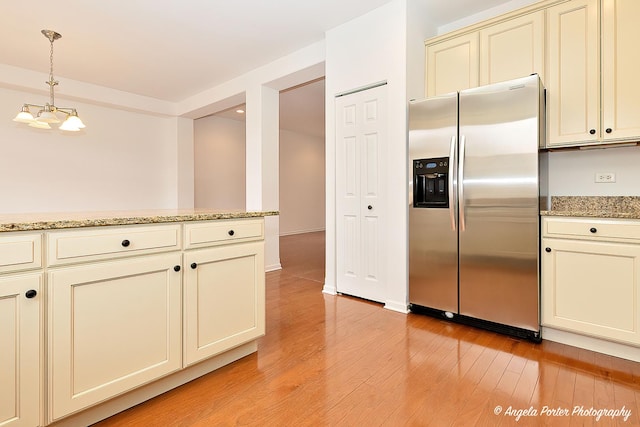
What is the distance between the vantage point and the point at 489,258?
2.46 m

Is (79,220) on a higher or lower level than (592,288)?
higher

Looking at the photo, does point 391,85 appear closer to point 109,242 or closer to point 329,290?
point 329,290

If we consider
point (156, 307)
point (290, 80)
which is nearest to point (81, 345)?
point (156, 307)

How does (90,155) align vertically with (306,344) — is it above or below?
above

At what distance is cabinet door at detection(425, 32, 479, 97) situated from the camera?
112 inches

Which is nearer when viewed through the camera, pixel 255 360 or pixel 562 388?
pixel 562 388

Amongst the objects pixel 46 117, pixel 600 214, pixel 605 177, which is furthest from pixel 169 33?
pixel 605 177

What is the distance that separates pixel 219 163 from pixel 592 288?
691 centimetres

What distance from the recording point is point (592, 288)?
6.88 ft

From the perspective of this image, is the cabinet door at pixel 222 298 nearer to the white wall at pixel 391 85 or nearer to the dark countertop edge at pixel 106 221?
the dark countertop edge at pixel 106 221

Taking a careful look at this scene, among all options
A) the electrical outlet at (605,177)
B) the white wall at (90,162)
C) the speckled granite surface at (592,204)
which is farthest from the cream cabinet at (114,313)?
the white wall at (90,162)

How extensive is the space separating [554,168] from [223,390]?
2919mm

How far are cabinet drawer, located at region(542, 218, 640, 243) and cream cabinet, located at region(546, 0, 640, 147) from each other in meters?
0.61

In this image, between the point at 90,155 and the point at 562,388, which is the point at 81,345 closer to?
→ the point at 562,388
